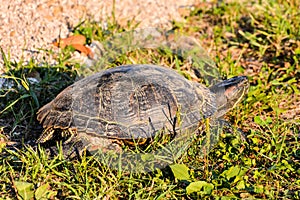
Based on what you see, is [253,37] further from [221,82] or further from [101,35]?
[101,35]

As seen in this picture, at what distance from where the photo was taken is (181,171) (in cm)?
373

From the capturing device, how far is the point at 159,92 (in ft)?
13.1

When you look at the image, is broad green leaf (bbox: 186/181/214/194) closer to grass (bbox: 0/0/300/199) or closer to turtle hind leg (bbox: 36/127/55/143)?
grass (bbox: 0/0/300/199)

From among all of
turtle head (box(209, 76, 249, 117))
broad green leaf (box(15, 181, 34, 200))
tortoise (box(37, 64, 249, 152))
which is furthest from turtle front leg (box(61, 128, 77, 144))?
turtle head (box(209, 76, 249, 117))

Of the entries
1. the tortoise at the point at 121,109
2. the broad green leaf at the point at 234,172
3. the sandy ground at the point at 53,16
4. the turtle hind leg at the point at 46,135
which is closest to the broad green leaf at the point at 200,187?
the broad green leaf at the point at 234,172

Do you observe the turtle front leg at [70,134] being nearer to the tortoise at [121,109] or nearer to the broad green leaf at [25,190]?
the tortoise at [121,109]

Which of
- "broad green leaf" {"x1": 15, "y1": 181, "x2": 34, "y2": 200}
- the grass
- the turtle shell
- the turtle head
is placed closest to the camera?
"broad green leaf" {"x1": 15, "y1": 181, "x2": 34, "y2": 200}

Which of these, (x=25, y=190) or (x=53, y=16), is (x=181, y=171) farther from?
(x=53, y=16)

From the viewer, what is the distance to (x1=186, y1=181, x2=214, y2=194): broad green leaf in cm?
358

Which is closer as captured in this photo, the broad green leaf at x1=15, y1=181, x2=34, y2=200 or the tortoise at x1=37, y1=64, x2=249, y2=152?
the broad green leaf at x1=15, y1=181, x2=34, y2=200

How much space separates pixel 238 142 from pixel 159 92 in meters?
0.77

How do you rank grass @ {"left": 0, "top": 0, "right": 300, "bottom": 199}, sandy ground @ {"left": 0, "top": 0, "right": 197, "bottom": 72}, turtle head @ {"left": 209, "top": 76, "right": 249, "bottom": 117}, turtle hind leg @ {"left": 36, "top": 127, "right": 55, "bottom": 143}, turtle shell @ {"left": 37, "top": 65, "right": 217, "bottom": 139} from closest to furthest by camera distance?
grass @ {"left": 0, "top": 0, "right": 300, "bottom": 199} → turtle shell @ {"left": 37, "top": 65, "right": 217, "bottom": 139} → turtle hind leg @ {"left": 36, "top": 127, "right": 55, "bottom": 143} → turtle head @ {"left": 209, "top": 76, "right": 249, "bottom": 117} → sandy ground @ {"left": 0, "top": 0, "right": 197, "bottom": 72}

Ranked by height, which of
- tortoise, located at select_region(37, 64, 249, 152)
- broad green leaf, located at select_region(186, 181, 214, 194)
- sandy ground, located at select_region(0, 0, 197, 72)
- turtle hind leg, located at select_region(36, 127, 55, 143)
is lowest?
broad green leaf, located at select_region(186, 181, 214, 194)

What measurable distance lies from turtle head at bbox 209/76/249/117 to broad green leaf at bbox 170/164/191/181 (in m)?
0.92
